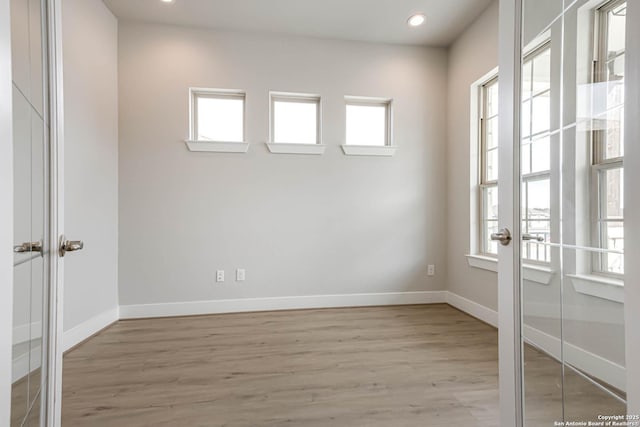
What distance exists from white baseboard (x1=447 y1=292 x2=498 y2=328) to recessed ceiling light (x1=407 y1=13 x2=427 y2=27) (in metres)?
2.79

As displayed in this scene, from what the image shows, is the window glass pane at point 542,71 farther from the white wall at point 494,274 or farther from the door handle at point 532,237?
the door handle at point 532,237

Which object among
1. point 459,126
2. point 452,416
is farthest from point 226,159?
point 452,416

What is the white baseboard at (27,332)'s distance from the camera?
0.75 metres

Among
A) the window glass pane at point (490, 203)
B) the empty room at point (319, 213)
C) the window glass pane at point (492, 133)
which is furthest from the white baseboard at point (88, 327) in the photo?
the window glass pane at point (492, 133)

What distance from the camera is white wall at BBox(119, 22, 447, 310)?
2.85 metres

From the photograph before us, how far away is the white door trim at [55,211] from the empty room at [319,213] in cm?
1

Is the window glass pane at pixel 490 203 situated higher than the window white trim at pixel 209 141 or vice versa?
the window white trim at pixel 209 141

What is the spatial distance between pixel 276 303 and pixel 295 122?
6.34 ft

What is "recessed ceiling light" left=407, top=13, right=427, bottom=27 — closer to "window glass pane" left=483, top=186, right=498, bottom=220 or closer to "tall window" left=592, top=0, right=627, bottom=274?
"window glass pane" left=483, top=186, right=498, bottom=220

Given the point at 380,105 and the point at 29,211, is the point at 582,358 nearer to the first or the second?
the point at 29,211

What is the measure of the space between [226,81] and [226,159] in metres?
0.79

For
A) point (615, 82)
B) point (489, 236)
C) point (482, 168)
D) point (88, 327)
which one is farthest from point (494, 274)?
point (88, 327)

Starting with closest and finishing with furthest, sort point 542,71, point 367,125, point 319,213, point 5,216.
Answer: point 5,216
point 542,71
point 319,213
point 367,125

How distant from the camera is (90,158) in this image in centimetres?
242
